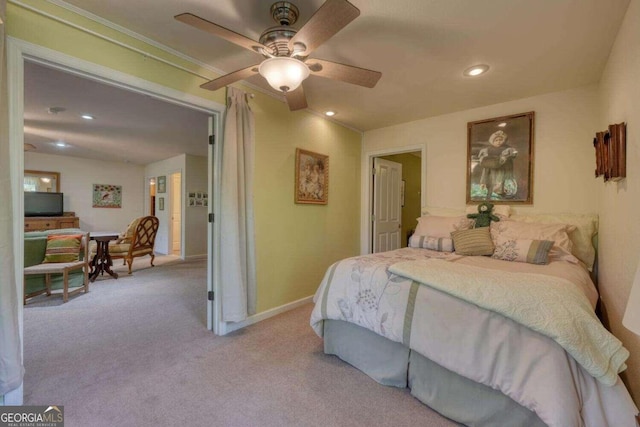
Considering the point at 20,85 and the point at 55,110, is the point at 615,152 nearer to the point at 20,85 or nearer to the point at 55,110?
the point at 20,85

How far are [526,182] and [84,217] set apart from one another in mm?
8772

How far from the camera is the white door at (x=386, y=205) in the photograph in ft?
14.0

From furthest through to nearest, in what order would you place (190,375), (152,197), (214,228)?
(152,197)
(214,228)
(190,375)

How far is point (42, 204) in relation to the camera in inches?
233

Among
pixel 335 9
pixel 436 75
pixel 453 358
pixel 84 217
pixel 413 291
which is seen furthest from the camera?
pixel 84 217

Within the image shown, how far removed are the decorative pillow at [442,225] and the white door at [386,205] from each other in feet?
3.91

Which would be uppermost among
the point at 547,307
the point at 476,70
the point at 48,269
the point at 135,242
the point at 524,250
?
the point at 476,70

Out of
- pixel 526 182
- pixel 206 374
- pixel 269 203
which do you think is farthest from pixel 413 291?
pixel 526 182

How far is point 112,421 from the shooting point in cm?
148

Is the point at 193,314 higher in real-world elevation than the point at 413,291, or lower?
lower

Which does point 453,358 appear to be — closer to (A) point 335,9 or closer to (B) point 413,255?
Result: (B) point 413,255

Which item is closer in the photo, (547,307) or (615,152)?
(547,307)

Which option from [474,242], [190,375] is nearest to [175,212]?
[190,375]

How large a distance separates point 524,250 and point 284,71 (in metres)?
2.33
